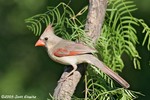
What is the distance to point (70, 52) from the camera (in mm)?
2416

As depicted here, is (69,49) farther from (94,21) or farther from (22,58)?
(22,58)

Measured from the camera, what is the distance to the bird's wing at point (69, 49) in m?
2.14

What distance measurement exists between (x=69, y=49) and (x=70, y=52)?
0.02 metres

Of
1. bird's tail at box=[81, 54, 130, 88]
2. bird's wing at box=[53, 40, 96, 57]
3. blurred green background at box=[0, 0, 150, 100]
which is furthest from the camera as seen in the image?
blurred green background at box=[0, 0, 150, 100]

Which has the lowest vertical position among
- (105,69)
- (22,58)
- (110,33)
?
(22,58)

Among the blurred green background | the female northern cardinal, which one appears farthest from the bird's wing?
the blurred green background

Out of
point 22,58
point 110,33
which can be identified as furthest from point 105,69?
point 22,58

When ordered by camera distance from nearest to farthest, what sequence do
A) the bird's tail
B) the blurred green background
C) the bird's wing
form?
the bird's tail
the bird's wing
the blurred green background

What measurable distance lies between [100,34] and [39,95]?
9.36ft

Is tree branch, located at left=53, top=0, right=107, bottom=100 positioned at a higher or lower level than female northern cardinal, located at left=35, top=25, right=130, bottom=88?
higher

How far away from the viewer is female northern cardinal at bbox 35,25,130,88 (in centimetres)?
207

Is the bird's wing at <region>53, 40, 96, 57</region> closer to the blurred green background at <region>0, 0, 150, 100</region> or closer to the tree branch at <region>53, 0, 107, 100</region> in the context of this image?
the tree branch at <region>53, 0, 107, 100</region>

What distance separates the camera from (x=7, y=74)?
212 inches

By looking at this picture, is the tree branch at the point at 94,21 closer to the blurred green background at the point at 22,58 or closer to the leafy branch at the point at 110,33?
the leafy branch at the point at 110,33
